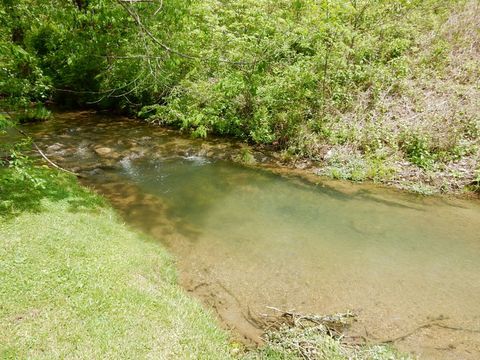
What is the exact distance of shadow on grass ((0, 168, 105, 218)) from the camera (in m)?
7.07

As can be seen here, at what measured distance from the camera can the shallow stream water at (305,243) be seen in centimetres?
585

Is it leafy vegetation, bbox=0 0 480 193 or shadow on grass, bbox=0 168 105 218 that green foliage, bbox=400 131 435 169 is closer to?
leafy vegetation, bbox=0 0 480 193

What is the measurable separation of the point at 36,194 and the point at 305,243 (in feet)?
19.3

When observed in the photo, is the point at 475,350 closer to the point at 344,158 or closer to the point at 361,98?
the point at 344,158

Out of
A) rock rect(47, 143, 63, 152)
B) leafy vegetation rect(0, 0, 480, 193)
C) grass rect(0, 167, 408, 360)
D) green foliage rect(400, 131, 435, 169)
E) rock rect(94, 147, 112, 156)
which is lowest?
rock rect(47, 143, 63, 152)

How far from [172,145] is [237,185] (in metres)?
4.34

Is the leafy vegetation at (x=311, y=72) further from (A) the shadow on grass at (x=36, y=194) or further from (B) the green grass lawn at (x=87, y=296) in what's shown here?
(B) the green grass lawn at (x=87, y=296)

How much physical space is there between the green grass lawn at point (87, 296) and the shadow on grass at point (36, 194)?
0.05 meters

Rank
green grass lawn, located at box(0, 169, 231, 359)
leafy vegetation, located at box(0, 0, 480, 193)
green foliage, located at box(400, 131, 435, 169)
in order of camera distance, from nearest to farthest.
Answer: green grass lawn, located at box(0, 169, 231, 359) → green foliage, located at box(400, 131, 435, 169) → leafy vegetation, located at box(0, 0, 480, 193)

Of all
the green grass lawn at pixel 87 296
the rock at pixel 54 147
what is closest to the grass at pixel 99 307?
the green grass lawn at pixel 87 296

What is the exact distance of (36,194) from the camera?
782 centimetres

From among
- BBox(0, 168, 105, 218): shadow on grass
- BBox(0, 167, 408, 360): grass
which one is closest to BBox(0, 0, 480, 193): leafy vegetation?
BBox(0, 168, 105, 218): shadow on grass

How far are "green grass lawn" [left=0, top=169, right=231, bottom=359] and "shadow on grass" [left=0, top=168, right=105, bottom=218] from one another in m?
0.05

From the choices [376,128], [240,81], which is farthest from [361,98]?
[240,81]
